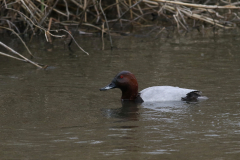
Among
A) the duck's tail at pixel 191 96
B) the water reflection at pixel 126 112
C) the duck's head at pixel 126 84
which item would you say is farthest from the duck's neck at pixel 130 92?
the duck's tail at pixel 191 96

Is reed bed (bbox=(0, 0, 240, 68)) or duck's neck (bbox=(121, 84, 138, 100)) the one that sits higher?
reed bed (bbox=(0, 0, 240, 68))

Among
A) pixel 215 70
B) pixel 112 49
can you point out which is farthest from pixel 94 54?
pixel 215 70

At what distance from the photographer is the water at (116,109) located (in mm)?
4535

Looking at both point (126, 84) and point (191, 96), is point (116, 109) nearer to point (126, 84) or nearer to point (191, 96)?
point (126, 84)

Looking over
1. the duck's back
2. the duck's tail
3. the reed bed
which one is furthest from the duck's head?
the reed bed

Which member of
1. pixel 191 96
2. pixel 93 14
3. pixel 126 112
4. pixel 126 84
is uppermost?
pixel 93 14

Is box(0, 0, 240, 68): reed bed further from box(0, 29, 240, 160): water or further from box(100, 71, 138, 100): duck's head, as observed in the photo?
box(100, 71, 138, 100): duck's head

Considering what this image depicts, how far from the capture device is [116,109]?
6.54 meters

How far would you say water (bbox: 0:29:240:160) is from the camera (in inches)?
179

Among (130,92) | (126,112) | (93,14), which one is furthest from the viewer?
(93,14)

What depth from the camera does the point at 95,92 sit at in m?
7.45

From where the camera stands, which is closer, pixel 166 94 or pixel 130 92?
pixel 166 94

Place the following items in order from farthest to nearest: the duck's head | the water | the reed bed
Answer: the reed bed
the duck's head
the water

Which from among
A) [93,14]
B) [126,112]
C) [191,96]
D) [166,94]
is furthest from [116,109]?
[93,14]
